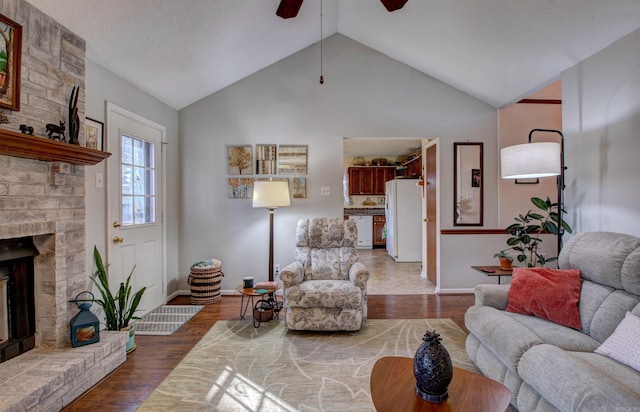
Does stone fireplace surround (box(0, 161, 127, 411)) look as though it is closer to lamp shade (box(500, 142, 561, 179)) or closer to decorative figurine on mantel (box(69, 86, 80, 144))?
decorative figurine on mantel (box(69, 86, 80, 144))

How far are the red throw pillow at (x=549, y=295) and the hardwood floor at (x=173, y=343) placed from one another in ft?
3.49

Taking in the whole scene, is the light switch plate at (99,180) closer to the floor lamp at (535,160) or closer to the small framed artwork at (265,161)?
the small framed artwork at (265,161)

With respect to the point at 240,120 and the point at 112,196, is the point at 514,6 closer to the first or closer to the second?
the point at 240,120

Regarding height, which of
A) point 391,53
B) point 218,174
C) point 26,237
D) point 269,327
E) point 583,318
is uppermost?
point 391,53

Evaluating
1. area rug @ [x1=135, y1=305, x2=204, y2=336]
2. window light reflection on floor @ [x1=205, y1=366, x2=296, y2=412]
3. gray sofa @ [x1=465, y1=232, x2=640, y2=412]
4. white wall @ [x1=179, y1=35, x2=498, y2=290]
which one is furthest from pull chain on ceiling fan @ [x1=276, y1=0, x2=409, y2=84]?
area rug @ [x1=135, y1=305, x2=204, y2=336]

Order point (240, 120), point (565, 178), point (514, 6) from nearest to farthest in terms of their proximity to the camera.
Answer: point (514, 6) → point (565, 178) → point (240, 120)

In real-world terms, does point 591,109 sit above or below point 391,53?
below

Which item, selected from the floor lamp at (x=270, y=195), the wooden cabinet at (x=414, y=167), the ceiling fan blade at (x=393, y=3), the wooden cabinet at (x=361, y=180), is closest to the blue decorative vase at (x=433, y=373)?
the ceiling fan blade at (x=393, y=3)

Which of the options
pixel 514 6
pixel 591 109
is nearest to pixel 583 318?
pixel 591 109

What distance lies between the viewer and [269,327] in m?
2.99

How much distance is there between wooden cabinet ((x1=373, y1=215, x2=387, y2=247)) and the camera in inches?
301

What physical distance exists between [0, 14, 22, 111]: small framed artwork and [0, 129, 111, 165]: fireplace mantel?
266 millimetres

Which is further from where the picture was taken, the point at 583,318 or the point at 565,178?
the point at 565,178

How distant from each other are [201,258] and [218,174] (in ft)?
3.69
